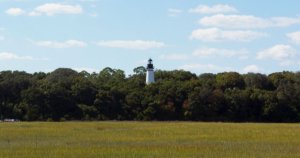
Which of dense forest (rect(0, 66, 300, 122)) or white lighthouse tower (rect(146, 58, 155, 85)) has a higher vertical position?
white lighthouse tower (rect(146, 58, 155, 85))

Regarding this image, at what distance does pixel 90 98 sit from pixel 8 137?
47453 mm

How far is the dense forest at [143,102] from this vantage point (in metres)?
83.1

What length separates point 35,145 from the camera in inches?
1319

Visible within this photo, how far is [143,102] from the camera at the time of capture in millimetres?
86500

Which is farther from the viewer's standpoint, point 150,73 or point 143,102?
point 150,73

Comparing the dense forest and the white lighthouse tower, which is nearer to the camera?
the dense forest

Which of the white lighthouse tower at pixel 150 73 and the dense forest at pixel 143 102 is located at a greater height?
the white lighthouse tower at pixel 150 73

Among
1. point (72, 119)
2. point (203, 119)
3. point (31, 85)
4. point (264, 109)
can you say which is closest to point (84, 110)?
point (72, 119)

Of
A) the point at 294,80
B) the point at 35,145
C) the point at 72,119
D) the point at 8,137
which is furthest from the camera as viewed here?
the point at 294,80

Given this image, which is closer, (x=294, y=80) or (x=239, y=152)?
(x=239, y=152)

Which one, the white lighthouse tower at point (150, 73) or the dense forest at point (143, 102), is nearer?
the dense forest at point (143, 102)

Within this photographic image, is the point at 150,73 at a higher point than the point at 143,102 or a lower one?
higher

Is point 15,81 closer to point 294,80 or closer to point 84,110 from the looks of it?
point 84,110

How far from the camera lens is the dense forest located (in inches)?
3270
